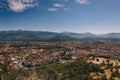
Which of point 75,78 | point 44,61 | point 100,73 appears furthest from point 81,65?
point 44,61

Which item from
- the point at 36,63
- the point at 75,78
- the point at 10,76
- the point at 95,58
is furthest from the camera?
the point at 36,63

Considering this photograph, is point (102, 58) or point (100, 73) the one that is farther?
point (102, 58)

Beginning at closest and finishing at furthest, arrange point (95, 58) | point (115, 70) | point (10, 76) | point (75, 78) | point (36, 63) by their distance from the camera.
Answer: point (75, 78)
point (10, 76)
point (115, 70)
point (95, 58)
point (36, 63)

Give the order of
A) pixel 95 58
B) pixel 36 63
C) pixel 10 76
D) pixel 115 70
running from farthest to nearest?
1. pixel 36 63
2. pixel 95 58
3. pixel 115 70
4. pixel 10 76

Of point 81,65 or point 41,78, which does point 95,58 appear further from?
point 41,78

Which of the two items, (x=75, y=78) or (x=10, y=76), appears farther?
(x=10, y=76)

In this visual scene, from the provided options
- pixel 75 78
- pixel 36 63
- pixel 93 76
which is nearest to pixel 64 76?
pixel 75 78

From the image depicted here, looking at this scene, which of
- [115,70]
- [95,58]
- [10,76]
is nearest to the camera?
[10,76]

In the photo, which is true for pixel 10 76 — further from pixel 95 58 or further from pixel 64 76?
pixel 95 58

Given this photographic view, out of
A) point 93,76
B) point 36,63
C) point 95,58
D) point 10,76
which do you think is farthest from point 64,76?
point 36,63
